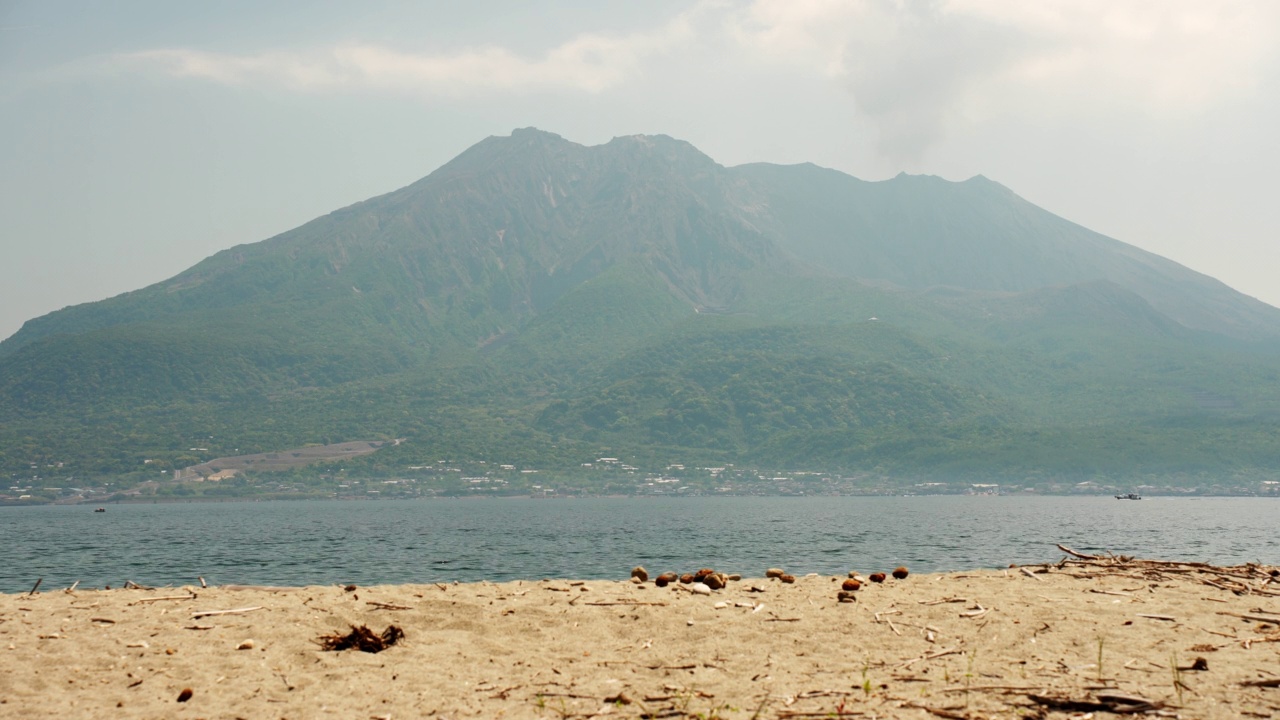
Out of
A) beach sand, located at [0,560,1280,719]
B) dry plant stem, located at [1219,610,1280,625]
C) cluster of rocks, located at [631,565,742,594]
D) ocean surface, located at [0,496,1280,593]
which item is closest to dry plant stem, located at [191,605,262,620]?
beach sand, located at [0,560,1280,719]

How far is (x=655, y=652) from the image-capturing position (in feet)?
50.6

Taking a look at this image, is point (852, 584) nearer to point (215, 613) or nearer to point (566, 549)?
point (215, 613)

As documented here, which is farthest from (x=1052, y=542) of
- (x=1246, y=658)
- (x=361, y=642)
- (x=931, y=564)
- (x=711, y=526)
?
(x=361, y=642)

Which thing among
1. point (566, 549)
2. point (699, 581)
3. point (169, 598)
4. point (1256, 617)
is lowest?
point (566, 549)

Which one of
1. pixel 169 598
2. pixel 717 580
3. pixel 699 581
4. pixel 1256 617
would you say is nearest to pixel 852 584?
pixel 717 580

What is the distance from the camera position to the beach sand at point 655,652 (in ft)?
42.5

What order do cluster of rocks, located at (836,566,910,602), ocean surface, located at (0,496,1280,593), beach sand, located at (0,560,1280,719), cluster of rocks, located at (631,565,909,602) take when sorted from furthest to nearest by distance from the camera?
ocean surface, located at (0,496,1280,593), cluster of rocks, located at (631,565,909,602), cluster of rocks, located at (836,566,910,602), beach sand, located at (0,560,1280,719)

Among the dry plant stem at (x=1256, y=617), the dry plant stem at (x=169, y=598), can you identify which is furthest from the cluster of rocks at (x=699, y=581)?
the dry plant stem at (x=1256, y=617)

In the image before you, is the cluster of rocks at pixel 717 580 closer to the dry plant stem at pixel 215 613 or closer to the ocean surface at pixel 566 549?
the dry plant stem at pixel 215 613

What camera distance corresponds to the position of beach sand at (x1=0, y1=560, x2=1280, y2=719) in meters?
13.0

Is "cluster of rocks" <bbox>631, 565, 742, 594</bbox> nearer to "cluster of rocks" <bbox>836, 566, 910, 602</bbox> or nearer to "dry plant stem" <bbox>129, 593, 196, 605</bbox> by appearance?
"cluster of rocks" <bbox>836, 566, 910, 602</bbox>

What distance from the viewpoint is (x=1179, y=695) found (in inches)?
500

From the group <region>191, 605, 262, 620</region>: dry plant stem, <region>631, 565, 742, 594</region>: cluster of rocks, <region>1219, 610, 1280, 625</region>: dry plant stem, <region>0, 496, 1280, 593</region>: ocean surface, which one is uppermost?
<region>1219, 610, 1280, 625</region>: dry plant stem

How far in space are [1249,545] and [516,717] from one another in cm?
7274
